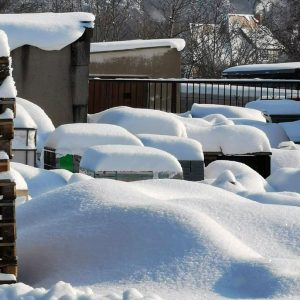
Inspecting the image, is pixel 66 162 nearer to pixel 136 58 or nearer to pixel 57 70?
pixel 57 70

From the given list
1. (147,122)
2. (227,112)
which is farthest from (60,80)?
(147,122)

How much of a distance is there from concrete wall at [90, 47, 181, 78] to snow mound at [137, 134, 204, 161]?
12974 millimetres

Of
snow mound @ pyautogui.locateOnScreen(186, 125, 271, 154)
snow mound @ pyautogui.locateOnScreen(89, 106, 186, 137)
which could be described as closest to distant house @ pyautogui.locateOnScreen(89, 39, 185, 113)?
snow mound @ pyautogui.locateOnScreen(89, 106, 186, 137)

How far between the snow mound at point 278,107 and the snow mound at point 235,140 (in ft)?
18.5

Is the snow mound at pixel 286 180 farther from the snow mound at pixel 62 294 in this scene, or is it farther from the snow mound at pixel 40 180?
the snow mound at pixel 62 294

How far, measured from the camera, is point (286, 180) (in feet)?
36.1

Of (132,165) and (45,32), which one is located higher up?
(45,32)

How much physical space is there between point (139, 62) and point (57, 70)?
8642mm

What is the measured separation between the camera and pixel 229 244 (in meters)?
5.72

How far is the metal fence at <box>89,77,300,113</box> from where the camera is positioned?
69.3ft

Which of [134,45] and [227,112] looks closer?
[227,112]

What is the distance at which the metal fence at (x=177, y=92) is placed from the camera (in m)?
21.1

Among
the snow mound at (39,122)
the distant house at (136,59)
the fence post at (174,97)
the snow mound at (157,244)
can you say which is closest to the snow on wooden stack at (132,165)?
the snow mound at (39,122)

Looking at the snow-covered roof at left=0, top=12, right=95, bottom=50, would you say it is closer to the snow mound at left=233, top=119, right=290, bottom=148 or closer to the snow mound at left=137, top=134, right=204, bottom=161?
the snow mound at left=233, top=119, right=290, bottom=148
